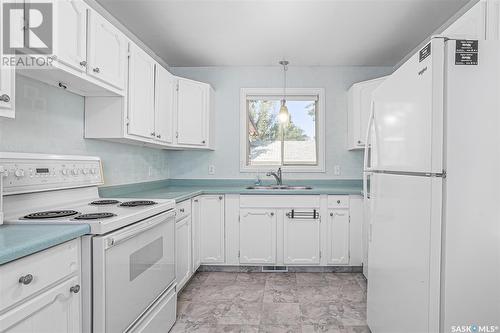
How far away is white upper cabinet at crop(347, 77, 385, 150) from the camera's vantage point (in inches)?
127

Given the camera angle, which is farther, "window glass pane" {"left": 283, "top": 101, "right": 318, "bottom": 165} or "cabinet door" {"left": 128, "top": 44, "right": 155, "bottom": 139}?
"window glass pane" {"left": 283, "top": 101, "right": 318, "bottom": 165}

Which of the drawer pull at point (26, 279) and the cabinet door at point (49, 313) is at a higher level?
the drawer pull at point (26, 279)

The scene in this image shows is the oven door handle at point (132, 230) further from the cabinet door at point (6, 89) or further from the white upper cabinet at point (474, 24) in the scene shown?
the white upper cabinet at point (474, 24)

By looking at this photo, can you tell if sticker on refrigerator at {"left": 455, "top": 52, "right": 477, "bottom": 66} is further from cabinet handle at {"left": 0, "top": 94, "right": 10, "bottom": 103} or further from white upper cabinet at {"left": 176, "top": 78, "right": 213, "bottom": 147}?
white upper cabinet at {"left": 176, "top": 78, "right": 213, "bottom": 147}

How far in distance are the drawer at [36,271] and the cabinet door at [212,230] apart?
1.90 m

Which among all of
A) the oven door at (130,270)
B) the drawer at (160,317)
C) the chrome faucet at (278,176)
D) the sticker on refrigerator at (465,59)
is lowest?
the drawer at (160,317)

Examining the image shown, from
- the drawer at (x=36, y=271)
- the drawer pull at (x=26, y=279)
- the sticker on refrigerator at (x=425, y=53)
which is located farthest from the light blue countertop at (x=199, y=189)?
the sticker on refrigerator at (x=425, y=53)

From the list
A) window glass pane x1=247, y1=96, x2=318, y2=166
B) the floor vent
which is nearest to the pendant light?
window glass pane x1=247, y1=96, x2=318, y2=166

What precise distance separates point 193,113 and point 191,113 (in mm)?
24

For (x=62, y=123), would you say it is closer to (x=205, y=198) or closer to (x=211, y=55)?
(x=205, y=198)

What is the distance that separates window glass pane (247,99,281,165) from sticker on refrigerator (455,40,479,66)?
8.64 feet

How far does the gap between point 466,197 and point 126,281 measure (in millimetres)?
1619

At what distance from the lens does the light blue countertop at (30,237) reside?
89 cm

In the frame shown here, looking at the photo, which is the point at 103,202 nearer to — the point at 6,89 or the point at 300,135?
the point at 6,89
